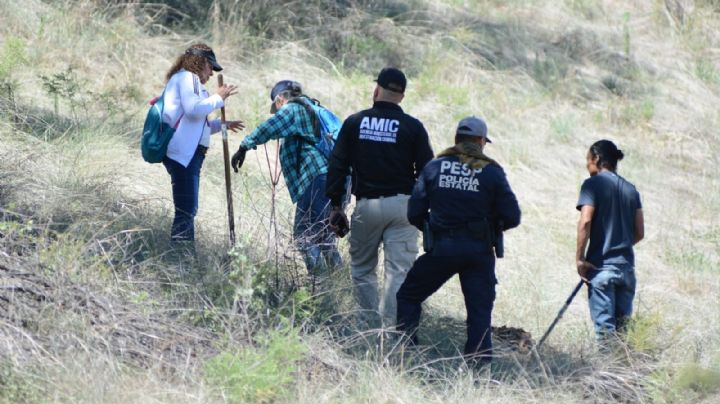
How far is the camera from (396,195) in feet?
21.6

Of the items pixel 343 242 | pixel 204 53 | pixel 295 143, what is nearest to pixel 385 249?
pixel 295 143

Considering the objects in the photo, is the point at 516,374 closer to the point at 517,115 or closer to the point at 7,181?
the point at 7,181

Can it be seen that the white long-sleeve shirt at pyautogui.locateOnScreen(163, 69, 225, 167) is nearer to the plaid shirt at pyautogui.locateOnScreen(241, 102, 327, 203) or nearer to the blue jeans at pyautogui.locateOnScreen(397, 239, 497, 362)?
the plaid shirt at pyautogui.locateOnScreen(241, 102, 327, 203)

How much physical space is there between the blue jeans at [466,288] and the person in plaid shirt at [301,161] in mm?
708

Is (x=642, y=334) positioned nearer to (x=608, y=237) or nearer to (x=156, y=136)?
(x=608, y=237)

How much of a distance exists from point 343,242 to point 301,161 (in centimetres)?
95

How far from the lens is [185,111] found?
6.86m

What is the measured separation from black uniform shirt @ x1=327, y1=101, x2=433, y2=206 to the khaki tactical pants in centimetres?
10

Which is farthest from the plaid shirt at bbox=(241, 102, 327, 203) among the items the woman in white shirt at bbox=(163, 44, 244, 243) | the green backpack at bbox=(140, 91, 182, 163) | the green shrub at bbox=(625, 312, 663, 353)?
the green shrub at bbox=(625, 312, 663, 353)

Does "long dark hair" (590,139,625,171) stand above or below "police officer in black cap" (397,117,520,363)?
above

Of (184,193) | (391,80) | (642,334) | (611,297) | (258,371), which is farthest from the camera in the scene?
(184,193)

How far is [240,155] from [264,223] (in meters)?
0.49

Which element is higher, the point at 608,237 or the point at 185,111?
the point at 185,111

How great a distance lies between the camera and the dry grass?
18.4 feet
